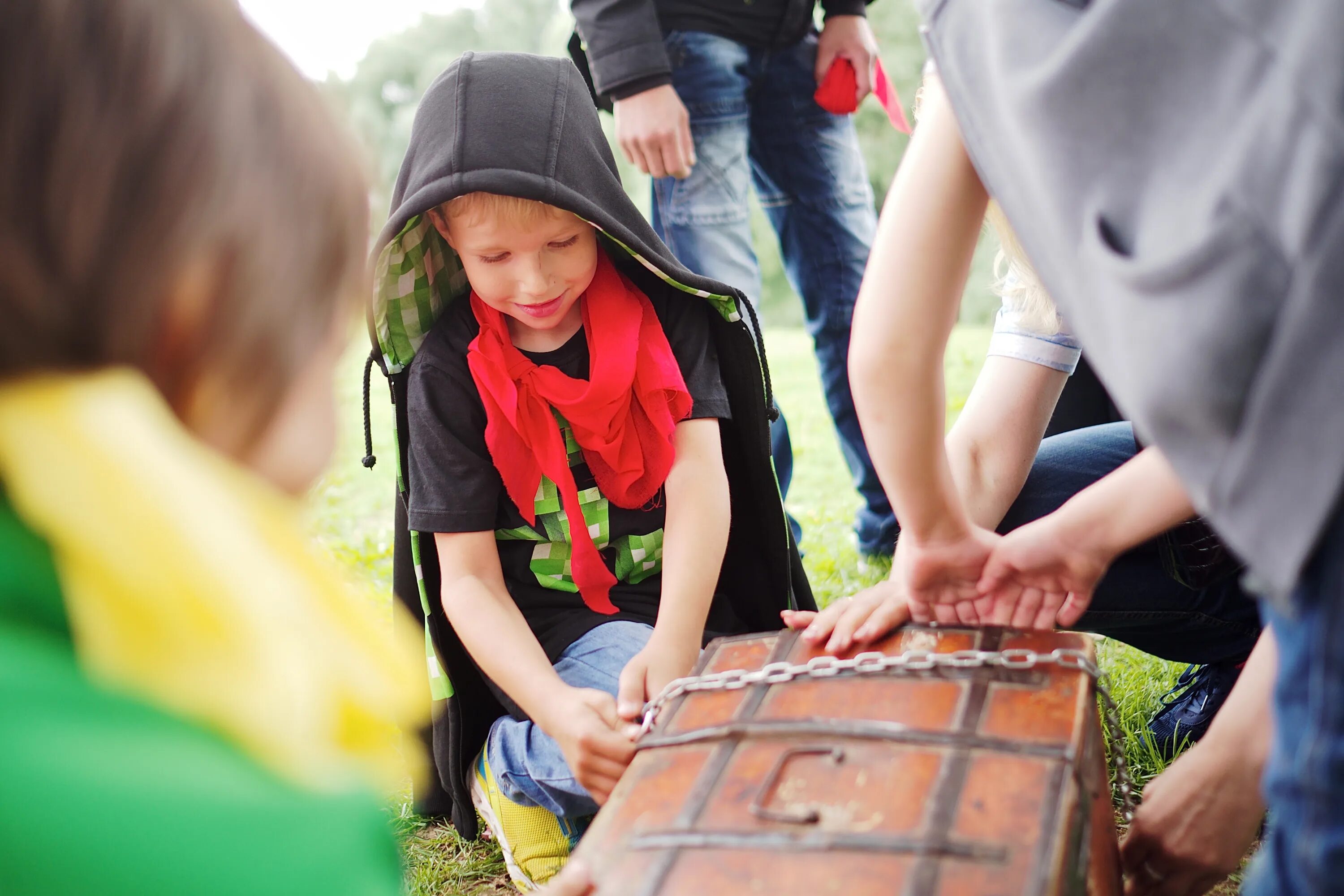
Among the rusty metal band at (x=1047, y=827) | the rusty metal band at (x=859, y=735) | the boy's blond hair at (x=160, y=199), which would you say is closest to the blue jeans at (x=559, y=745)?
the rusty metal band at (x=859, y=735)

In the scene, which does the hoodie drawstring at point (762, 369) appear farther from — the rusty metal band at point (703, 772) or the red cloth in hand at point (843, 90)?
the red cloth in hand at point (843, 90)

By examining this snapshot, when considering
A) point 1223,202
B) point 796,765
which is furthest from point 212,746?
point 1223,202

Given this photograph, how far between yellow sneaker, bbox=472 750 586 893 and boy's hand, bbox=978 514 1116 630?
85 centimetres

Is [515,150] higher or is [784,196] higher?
[515,150]

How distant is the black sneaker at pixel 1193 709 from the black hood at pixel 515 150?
3.60 ft

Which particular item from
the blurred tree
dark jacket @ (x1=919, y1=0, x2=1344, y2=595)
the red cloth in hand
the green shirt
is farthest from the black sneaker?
the blurred tree

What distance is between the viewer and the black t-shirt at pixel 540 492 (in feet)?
6.16

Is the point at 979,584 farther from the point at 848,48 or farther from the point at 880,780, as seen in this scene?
the point at 848,48

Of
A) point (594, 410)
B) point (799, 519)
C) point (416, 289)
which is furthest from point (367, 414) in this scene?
point (799, 519)

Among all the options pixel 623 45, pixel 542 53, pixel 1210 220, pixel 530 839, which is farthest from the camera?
pixel 542 53

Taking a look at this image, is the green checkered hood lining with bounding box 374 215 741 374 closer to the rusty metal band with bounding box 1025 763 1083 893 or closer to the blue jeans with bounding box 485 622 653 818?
the blue jeans with bounding box 485 622 653 818

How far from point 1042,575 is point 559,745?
2.61ft

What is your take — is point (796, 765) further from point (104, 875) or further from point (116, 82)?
point (116, 82)

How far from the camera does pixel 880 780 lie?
3.51ft
